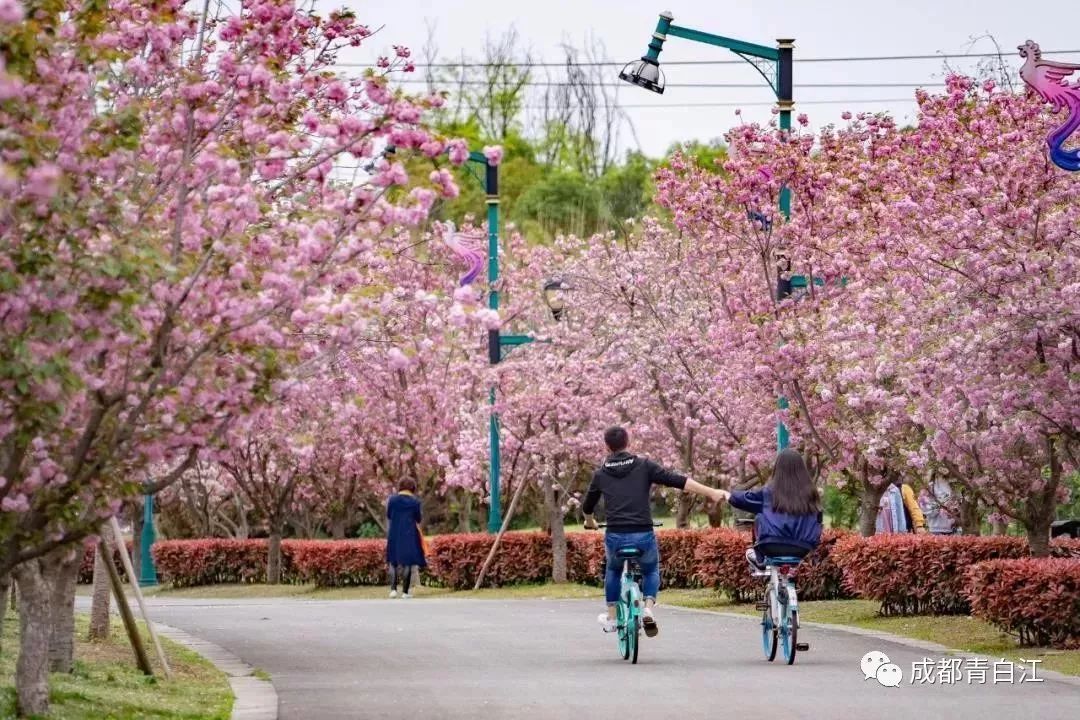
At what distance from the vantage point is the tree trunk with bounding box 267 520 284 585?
1230 inches

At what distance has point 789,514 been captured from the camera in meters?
13.4

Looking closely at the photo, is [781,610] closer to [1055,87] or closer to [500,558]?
[1055,87]

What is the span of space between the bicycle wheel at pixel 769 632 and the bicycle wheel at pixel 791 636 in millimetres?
156

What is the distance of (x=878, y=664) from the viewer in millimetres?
12602

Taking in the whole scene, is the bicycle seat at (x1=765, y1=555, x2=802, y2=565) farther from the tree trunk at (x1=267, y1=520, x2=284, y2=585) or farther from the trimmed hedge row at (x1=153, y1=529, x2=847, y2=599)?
the tree trunk at (x1=267, y1=520, x2=284, y2=585)

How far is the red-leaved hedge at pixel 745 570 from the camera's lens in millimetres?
20188

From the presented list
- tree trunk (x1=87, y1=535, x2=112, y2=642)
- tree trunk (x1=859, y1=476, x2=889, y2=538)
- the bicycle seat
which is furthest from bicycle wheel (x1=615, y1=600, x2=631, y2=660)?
tree trunk (x1=859, y1=476, x2=889, y2=538)

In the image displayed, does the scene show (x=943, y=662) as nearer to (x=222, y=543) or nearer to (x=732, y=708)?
(x=732, y=708)

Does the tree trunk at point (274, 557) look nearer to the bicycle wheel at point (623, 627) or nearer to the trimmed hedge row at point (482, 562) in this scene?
the trimmed hedge row at point (482, 562)

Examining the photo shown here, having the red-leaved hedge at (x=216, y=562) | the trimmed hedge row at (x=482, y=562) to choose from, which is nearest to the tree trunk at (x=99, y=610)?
the trimmed hedge row at (x=482, y=562)

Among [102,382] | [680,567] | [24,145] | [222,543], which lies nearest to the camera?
[24,145]

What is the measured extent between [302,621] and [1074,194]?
9665 mm

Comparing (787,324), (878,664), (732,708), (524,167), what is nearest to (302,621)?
(787,324)

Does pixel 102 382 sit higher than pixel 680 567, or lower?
higher
